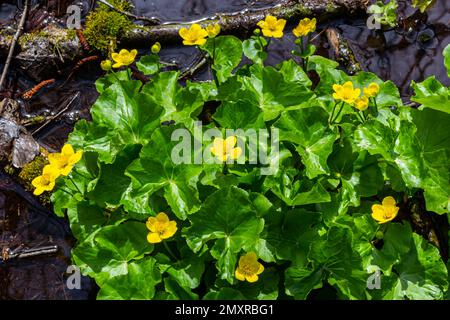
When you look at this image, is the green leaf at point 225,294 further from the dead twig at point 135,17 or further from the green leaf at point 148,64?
the dead twig at point 135,17

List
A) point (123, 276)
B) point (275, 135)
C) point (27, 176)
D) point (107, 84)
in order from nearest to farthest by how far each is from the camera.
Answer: point (123, 276) < point (275, 135) < point (107, 84) < point (27, 176)

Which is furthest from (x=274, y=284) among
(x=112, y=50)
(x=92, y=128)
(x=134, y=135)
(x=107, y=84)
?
(x=112, y=50)

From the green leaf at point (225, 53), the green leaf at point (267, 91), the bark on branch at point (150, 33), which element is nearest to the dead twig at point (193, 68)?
the bark on branch at point (150, 33)

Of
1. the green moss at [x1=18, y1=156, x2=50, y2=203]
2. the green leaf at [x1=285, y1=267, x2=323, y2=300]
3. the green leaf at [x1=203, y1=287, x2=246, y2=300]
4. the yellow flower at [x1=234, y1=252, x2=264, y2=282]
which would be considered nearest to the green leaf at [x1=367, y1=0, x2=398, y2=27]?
the green leaf at [x1=285, y1=267, x2=323, y2=300]

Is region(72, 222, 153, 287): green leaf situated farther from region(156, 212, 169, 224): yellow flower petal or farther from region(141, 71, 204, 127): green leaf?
region(141, 71, 204, 127): green leaf

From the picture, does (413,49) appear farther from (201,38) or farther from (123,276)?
(123,276)

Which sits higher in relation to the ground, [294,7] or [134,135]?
[294,7]

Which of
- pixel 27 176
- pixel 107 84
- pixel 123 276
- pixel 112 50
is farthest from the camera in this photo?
pixel 112 50
